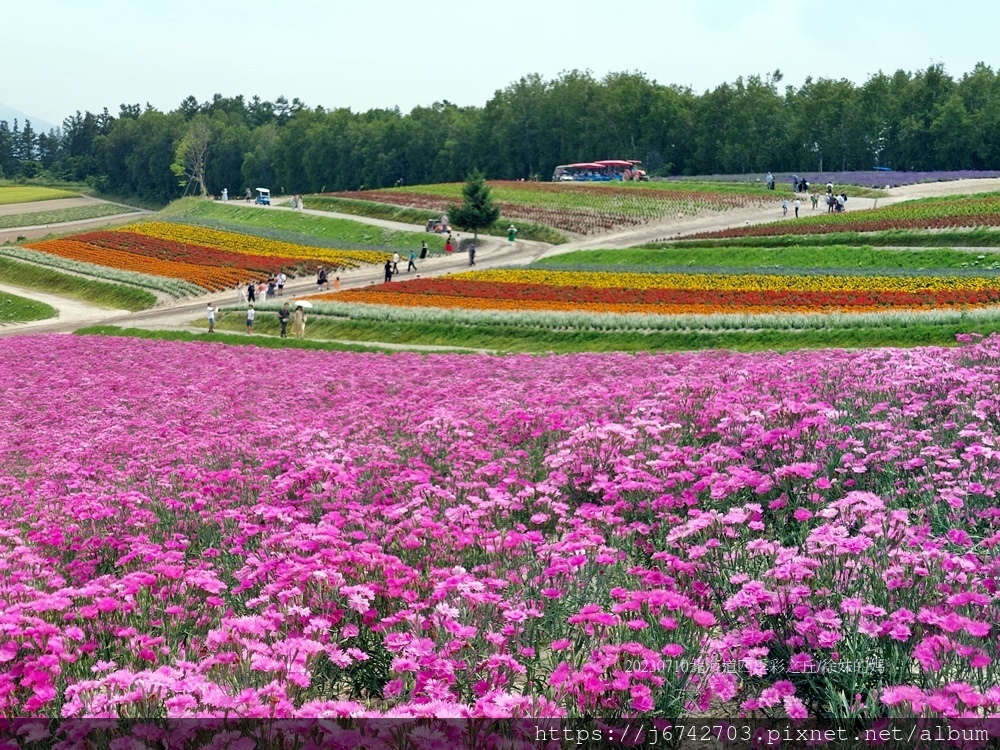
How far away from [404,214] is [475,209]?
66.7ft

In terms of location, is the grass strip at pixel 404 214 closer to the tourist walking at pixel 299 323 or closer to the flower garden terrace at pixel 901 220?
the flower garden terrace at pixel 901 220

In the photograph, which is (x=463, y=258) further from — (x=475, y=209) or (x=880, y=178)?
(x=880, y=178)

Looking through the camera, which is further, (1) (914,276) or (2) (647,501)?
(1) (914,276)

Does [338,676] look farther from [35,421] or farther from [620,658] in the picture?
[35,421]

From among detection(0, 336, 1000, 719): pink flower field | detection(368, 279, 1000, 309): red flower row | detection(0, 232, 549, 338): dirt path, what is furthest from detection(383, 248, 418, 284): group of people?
detection(0, 336, 1000, 719): pink flower field

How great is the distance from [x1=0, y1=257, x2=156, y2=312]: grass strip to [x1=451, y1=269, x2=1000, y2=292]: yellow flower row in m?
19.0

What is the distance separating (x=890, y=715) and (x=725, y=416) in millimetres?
5567

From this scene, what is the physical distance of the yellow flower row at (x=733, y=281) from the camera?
32.8 metres

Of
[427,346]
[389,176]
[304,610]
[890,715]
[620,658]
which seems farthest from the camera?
[389,176]

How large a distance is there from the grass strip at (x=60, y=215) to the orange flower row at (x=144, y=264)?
47393mm

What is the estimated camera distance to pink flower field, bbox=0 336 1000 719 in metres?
5.17

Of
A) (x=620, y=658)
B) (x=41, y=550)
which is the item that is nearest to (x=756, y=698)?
(x=620, y=658)

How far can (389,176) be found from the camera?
442 feet

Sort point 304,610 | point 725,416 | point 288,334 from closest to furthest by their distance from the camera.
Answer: point 304,610
point 725,416
point 288,334
